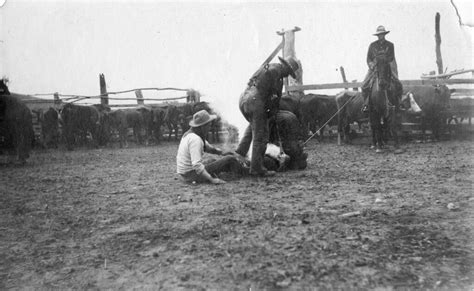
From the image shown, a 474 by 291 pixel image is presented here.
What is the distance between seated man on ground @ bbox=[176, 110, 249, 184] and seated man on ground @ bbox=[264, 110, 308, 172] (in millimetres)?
894

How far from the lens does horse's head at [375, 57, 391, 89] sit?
9.34 metres

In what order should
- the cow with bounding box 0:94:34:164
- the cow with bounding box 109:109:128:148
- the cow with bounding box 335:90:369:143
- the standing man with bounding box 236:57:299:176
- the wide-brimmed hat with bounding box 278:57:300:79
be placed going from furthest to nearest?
1. the cow with bounding box 109:109:128:148
2. the cow with bounding box 335:90:369:143
3. the cow with bounding box 0:94:34:164
4. the wide-brimmed hat with bounding box 278:57:300:79
5. the standing man with bounding box 236:57:299:176

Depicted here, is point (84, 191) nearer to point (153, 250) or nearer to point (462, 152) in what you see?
point (153, 250)

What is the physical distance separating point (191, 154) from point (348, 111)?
289 inches

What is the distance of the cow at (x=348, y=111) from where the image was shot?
11.8 metres

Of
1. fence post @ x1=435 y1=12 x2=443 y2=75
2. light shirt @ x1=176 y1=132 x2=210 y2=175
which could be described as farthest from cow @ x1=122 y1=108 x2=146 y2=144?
fence post @ x1=435 y1=12 x2=443 y2=75

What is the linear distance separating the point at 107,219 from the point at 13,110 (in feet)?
23.0

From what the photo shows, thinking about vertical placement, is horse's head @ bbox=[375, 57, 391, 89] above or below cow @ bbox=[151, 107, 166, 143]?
above

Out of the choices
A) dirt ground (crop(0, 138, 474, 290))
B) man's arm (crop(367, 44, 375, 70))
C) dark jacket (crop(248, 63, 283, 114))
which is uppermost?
man's arm (crop(367, 44, 375, 70))

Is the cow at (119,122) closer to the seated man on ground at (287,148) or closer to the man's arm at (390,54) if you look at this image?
the seated man on ground at (287,148)

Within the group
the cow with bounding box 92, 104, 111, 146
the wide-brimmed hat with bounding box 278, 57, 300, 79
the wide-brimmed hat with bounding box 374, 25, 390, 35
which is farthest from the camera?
the cow with bounding box 92, 104, 111, 146

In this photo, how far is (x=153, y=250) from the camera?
10.9ft

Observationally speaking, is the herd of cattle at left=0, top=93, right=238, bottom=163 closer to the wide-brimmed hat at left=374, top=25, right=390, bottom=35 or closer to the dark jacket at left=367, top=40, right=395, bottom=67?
the dark jacket at left=367, top=40, right=395, bottom=67

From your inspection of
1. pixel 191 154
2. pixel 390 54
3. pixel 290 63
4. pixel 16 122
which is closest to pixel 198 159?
pixel 191 154
